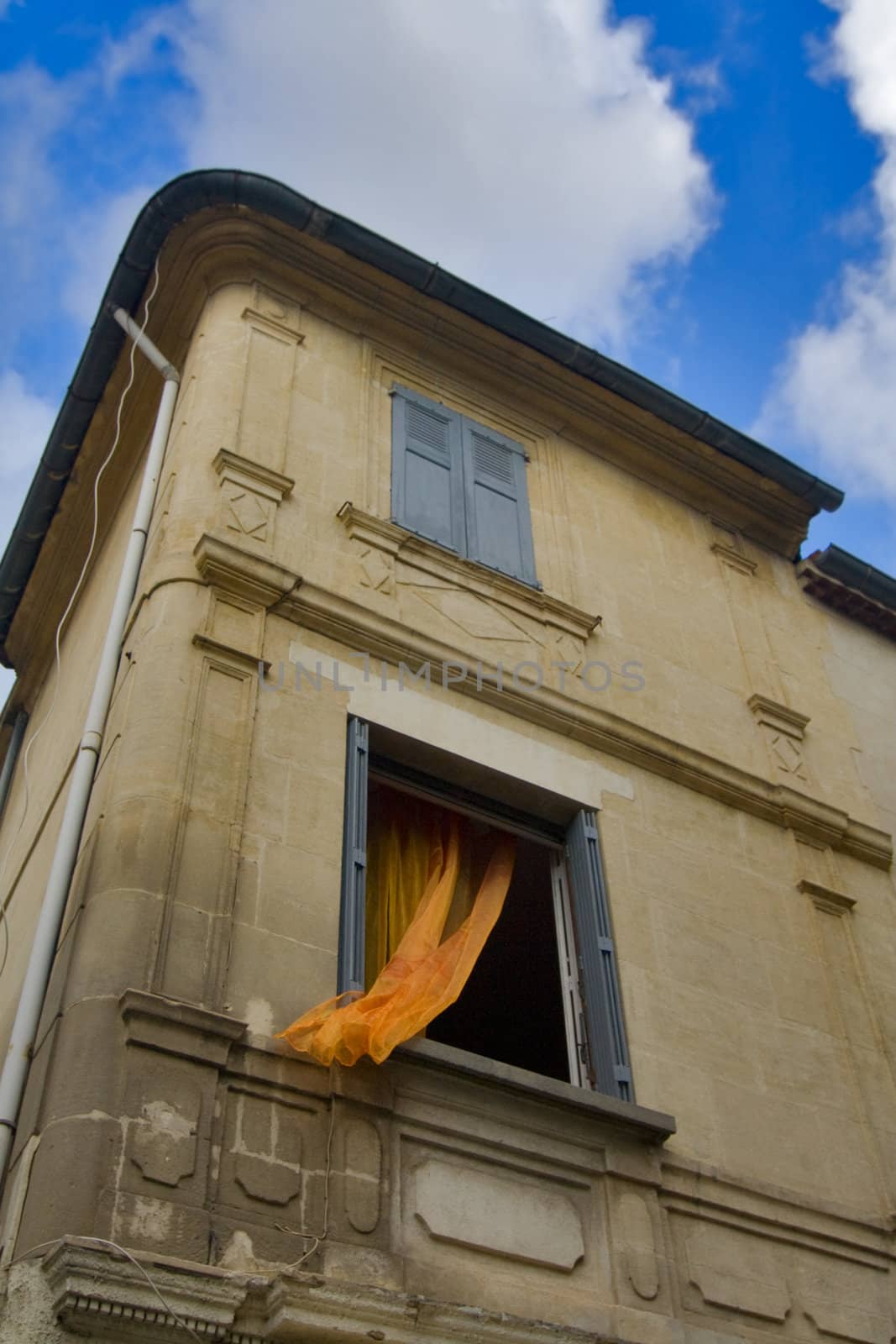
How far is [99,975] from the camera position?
6.30m

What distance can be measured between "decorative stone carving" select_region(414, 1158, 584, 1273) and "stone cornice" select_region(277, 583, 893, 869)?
3.26 metres

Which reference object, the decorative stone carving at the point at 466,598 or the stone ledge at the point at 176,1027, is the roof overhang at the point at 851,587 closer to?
A: the decorative stone carving at the point at 466,598

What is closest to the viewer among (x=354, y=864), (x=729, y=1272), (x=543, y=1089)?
Answer: (x=543, y=1089)

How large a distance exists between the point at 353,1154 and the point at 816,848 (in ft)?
15.8

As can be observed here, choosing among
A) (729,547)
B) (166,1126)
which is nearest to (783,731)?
(729,547)

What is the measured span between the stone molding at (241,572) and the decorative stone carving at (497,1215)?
355cm

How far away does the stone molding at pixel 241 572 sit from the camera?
8398 millimetres

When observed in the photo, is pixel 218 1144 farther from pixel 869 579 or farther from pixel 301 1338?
pixel 869 579

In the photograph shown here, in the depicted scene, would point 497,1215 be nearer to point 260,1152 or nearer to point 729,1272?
point 260,1152

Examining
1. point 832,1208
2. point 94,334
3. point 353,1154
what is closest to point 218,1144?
point 353,1154

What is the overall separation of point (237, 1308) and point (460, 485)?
6645 millimetres

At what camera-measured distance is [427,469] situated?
10664mm

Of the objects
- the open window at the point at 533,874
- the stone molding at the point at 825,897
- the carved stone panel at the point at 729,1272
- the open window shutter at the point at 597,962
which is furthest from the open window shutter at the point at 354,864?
the stone molding at the point at 825,897

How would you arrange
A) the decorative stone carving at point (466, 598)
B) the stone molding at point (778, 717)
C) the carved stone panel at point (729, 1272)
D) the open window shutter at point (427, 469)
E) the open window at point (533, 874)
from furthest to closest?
the stone molding at point (778, 717) → the open window shutter at point (427, 469) → the decorative stone carving at point (466, 598) → the open window at point (533, 874) → the carved stone panel at point (729, 1272)
